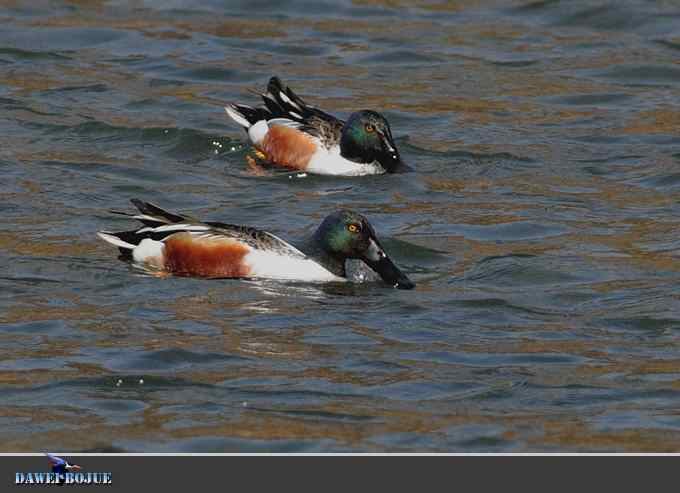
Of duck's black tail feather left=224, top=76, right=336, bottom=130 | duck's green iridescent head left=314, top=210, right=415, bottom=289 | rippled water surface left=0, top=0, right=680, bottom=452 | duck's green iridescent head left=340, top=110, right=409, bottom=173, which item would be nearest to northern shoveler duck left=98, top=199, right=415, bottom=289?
Answer: duck's green iridescent head left=314, top=210, right=415, bottom=289

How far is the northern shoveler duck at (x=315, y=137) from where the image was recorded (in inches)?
546

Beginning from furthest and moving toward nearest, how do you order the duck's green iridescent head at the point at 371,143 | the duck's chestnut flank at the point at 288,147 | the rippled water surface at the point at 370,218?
the duck's chestnut flank at the point at 288,147, the duck's green iridescent head at the point at 371,143, the rippled water surface at the point at 370,218

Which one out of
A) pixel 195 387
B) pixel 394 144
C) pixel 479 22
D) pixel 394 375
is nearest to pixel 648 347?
pixel 394 375

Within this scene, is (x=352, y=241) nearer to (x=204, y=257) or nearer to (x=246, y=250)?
(x=246, y=250)

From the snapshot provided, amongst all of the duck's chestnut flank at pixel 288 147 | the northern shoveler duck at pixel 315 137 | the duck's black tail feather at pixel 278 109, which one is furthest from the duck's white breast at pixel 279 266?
the duck's black tail feather at pixel 278 109

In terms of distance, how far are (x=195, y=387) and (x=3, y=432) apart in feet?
3.51

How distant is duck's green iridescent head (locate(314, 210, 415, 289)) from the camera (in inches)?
426

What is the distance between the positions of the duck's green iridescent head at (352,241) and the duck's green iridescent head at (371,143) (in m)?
2.89
